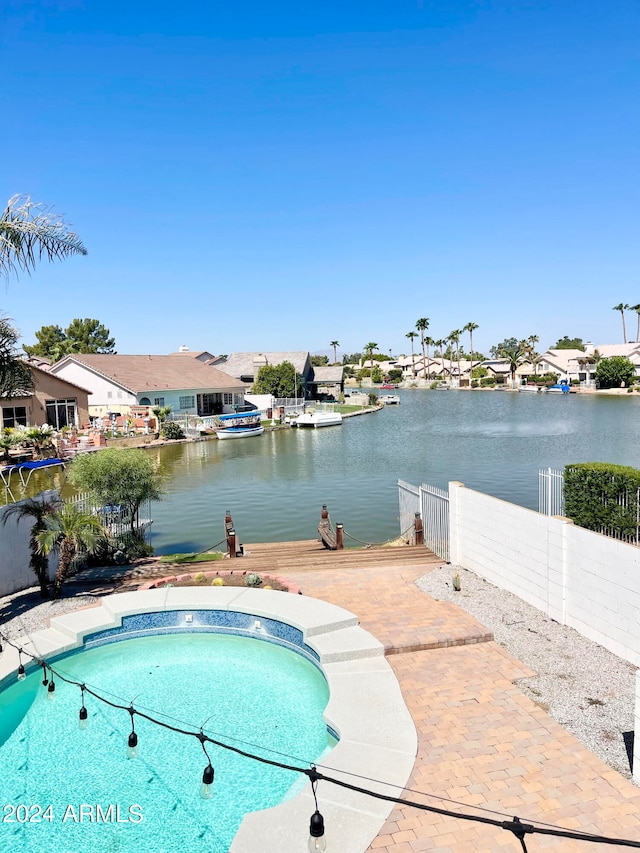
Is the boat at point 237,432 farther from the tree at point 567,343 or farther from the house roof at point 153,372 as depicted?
the tree at point 567,343

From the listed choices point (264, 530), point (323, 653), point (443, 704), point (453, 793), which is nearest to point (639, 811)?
point (453, 793)

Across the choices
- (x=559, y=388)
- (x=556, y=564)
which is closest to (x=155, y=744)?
(x=556, y=564)

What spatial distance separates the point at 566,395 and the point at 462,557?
10039 cm

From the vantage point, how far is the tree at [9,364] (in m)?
13.3

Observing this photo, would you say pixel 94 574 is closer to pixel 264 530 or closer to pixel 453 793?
pixel 264 530

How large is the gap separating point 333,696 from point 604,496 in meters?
8.76

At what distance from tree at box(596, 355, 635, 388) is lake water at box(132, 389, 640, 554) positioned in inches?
1653

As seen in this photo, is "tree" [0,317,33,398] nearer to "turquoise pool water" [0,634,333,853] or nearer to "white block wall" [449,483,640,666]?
"turquoise pool water" [0,634,333,853]

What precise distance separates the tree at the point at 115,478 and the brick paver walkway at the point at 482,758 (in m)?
10.0

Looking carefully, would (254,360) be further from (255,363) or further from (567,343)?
(567,343)

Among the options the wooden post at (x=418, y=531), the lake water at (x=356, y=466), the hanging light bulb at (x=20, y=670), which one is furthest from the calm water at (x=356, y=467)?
the hanging light bulb at (x=20, y=670)

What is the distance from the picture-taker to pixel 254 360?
7838 centimetres

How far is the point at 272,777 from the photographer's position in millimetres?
7273

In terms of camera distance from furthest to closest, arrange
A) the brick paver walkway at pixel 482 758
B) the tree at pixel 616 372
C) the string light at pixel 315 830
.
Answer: the tree at pixel 616 372 → the brick paver walkway at pixel 482 758 → the string light at pixel 315 830
